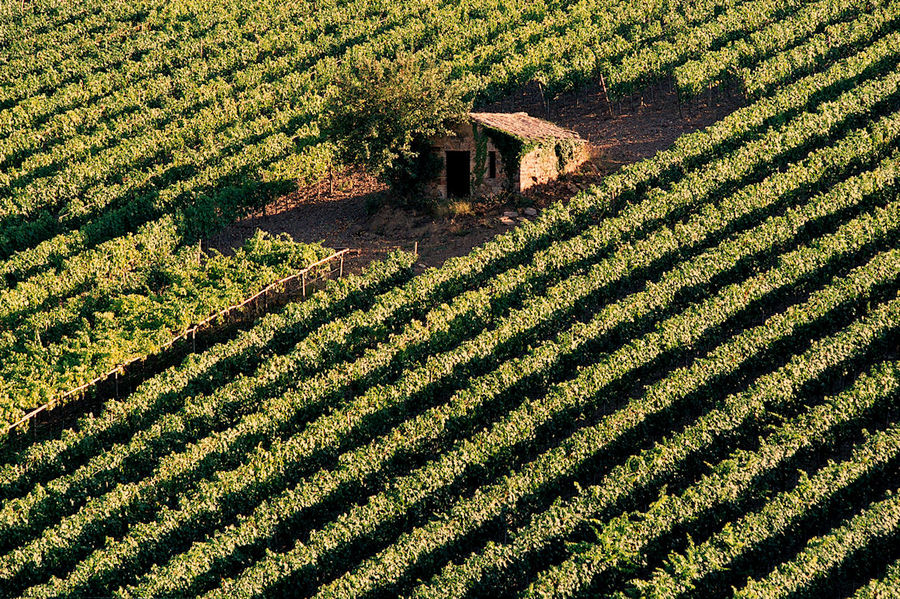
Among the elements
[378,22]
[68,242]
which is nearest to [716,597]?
[68,242]

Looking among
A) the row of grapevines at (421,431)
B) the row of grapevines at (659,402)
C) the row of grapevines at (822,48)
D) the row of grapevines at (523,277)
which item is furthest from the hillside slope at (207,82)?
the row of grapevines at (659,402)

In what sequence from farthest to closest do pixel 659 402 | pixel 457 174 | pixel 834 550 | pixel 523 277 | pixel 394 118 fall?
pixel 457 174, pixel 394 118, pixel 523 277, pixel 659 402, pixel 834 550

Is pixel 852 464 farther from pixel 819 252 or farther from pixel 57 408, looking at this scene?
pixel 57 408

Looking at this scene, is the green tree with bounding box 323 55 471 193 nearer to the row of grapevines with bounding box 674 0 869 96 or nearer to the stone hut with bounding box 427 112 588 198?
the stone hut with bounding box 427 112 588 198

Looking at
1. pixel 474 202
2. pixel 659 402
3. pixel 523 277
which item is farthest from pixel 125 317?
pixel 659 402

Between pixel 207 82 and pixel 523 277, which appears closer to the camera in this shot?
pixel 523 277

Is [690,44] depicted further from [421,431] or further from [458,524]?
[458,524]

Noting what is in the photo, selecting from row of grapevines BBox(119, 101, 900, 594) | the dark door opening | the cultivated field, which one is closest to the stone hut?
the dark door opening

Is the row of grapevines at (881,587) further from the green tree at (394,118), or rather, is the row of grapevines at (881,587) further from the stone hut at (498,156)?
the green tree at (394,118)
